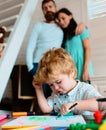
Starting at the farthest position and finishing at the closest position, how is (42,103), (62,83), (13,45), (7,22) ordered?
(7,22)
(13,45)
(42,103)
(62,83)

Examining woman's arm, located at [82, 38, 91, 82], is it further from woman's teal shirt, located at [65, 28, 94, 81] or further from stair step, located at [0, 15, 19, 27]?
stair step, located at [0, 15, 19, 27]

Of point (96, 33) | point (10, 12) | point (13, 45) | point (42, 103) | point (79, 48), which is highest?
point (10, 12)

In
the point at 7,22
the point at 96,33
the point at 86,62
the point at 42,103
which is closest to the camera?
the point at 42,103

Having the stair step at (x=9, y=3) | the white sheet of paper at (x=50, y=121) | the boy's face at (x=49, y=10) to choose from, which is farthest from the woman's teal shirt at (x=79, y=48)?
the white sheet of paper at (x=50, y=121)

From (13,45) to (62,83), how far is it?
0.73m

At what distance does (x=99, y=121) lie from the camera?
62cm

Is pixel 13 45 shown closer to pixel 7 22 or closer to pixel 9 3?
pixel 7 22

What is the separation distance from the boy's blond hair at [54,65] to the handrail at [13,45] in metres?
0.50

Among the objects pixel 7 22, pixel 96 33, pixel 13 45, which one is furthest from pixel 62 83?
pixel 96 33

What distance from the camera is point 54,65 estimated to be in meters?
0.98

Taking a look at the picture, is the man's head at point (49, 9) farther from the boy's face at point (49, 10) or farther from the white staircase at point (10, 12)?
the white staircase at point (10, 12)

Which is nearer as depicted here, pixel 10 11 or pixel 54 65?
pixel 54 65

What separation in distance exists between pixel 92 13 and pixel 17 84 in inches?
43.9

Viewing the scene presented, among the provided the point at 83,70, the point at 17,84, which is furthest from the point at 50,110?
the point at 17,84
